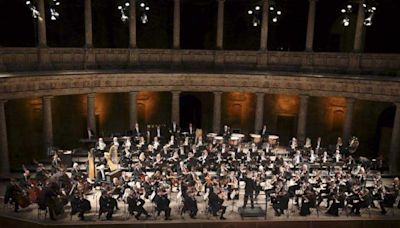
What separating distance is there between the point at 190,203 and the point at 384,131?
1577 cm

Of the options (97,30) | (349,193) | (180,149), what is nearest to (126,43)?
(97,30)

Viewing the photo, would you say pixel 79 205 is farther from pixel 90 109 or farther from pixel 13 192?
pixel 90 109

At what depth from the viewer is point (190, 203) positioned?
653 inches

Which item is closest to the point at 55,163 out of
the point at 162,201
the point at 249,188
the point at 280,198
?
the point at 162,201

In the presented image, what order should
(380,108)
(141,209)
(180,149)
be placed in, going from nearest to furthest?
(141,209) → (180,149) → (380,108)

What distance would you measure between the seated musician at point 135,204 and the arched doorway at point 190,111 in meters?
13.9

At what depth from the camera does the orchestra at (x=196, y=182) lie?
16.6 metres

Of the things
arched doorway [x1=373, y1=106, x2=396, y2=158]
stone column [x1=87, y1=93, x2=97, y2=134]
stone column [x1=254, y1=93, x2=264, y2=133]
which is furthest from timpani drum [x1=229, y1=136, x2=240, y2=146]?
arched doorway [x1=373, y1=106, x2=396, y2=158]

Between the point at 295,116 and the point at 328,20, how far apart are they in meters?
6.63

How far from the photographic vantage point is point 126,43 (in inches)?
1145

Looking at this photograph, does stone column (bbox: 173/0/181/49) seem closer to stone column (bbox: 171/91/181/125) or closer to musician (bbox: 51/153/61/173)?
stone column (bbox: 171/91/181/125)

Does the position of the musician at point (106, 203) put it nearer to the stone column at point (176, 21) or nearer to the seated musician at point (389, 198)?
the seated musician at point (389, 198)

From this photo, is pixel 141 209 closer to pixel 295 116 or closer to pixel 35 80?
pixel 35 80

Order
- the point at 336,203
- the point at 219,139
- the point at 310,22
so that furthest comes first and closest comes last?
the point at 310,22
the point at 219,139
the point at 336,203
